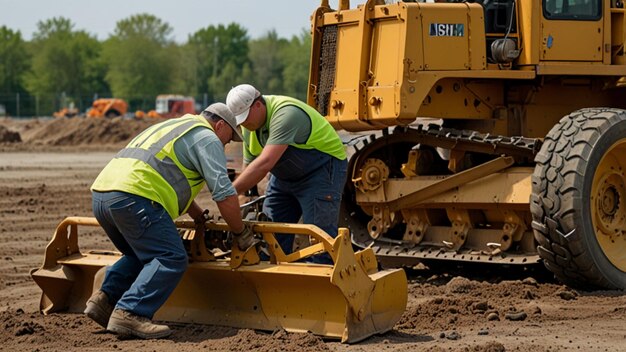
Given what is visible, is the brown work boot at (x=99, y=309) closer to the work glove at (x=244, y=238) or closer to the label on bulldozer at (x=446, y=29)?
the work glove at (x=244, y=238)

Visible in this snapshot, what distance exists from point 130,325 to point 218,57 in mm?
105551

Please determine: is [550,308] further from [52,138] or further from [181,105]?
[181,105]

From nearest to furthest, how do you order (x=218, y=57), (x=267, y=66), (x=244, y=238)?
(x=244, y=238) < (x=267, y=66) < (x=218, y=57)

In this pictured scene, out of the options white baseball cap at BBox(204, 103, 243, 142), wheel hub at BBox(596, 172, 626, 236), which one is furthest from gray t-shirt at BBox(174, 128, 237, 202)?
wheel hub at BBox(596, 172, 626, 236)

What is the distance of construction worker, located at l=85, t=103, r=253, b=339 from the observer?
27.5 ft

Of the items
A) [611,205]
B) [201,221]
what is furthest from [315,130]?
[611,205]

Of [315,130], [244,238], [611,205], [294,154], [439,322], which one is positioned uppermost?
[315,130]

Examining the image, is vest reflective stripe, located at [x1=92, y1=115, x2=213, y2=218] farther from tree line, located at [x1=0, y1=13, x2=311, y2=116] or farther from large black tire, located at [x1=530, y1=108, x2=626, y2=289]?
tree line, located at [x1=0, y1=13, x2=311, y2=116]

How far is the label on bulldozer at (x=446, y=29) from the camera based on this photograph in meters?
11.1

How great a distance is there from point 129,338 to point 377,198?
3.82 meters

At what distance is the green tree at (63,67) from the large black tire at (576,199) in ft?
268

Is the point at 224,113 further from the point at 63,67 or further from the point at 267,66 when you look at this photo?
the point at 267,66

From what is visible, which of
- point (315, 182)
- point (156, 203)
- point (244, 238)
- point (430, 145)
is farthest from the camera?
point (430, 145)

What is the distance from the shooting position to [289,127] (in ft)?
30.7
